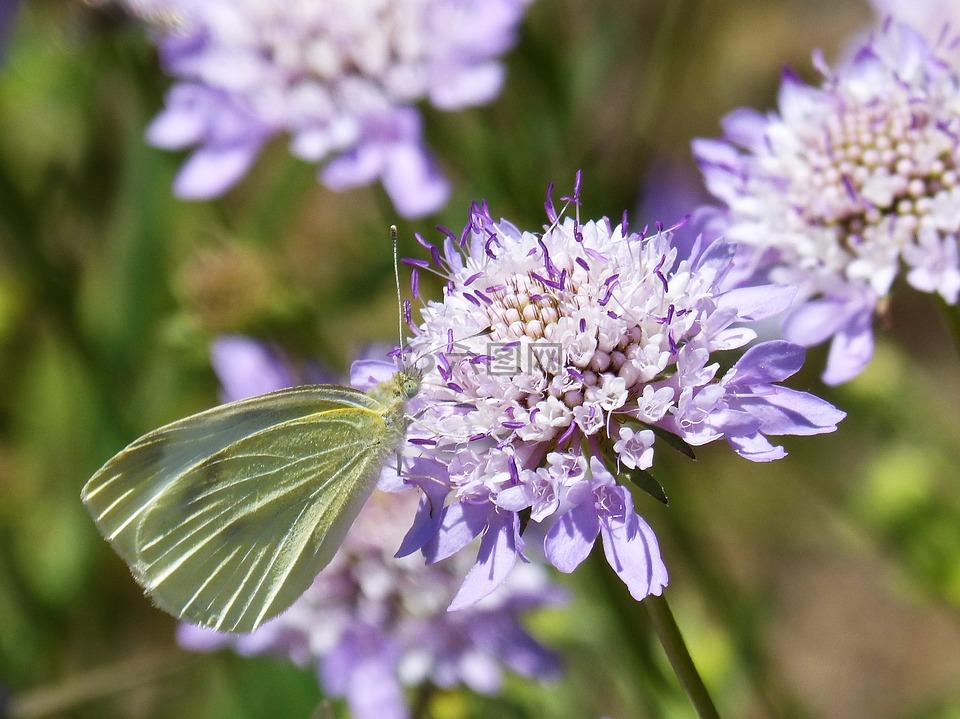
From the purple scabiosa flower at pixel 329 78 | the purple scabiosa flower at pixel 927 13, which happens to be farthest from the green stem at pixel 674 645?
the purple scabiosa flower at pixel 927 13

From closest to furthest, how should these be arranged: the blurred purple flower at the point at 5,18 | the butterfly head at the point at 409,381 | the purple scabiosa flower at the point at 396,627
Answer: the butterfly head at the point at 409,381
the purple scabiosa flower at the point at 396,627
the blurred purple flower at the point at 5,18

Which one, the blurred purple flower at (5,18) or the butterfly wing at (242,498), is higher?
the blurred purple flower at (5,18)

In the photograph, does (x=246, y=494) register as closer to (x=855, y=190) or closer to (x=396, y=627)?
(x=396, y=627)

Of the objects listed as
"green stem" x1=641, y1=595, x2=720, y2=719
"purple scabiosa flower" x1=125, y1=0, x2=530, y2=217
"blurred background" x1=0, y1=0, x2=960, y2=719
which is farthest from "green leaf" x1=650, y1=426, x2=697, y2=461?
"purple scabiosa flower" x1=125, y1=0, x2=530, y2=217

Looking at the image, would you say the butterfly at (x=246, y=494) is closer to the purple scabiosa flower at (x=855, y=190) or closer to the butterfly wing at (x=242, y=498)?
the butterfly wing at (x=242, y=498)

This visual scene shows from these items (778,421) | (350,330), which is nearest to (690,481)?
(350,330)

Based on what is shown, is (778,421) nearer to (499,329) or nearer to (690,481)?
(499,329)

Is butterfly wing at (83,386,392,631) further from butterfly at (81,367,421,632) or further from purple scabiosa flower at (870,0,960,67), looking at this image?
purple scabiosa flower at (870,0,960,67)
